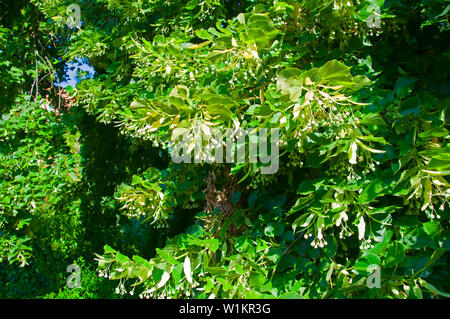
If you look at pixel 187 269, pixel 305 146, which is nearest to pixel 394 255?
pixel 305 146

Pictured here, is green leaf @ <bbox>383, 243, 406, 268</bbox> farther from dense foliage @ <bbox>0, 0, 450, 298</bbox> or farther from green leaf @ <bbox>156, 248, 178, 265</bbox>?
green leaf @ <bbox>156, 248, 178, 265</bbox>

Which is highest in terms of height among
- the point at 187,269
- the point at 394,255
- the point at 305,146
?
the point at 305,146

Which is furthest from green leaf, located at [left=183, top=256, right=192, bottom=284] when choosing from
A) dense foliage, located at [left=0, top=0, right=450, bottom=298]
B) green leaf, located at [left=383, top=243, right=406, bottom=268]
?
green leaf, located at [left=383, top=243, right=406, bottom=268]

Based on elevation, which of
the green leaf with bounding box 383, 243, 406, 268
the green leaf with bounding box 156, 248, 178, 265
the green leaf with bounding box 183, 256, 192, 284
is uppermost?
the green leaf with bounding box 383, 243, 406, 268

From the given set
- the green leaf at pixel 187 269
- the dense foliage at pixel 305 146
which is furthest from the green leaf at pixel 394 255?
the green leaf at pixel 187 269

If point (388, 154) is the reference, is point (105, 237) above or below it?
below

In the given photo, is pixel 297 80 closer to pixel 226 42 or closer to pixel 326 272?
pixel 226 42

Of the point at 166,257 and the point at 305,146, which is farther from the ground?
the point at 305,146

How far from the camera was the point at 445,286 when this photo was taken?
1.14m

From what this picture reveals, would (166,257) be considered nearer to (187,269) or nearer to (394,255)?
(187,269)

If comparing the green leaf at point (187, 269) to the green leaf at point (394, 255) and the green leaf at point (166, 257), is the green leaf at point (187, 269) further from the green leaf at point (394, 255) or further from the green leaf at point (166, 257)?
the green leaf at point (394, 255)
